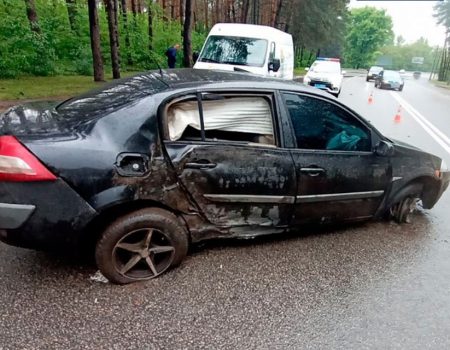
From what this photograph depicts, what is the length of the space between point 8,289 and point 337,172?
9.39 ft

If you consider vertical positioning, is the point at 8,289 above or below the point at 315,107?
below

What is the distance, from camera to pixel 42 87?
11242mm

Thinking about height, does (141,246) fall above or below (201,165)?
below

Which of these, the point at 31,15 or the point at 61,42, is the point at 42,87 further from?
the point at 61,42

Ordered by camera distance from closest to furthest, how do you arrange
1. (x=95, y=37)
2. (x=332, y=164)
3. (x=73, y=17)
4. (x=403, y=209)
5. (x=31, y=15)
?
(x=332, y=164) → (x=403, y=209) → (x=95, y=37) → (x=31, y=15) → (x=73, y=17)

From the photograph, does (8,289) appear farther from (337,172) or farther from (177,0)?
(177,0)

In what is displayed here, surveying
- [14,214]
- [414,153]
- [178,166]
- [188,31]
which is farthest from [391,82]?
[14,214]

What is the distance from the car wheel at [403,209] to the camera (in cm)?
421

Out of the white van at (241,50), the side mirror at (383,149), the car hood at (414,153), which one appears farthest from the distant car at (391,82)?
the side mirror at (383,149)

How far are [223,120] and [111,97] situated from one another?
3.11 ft

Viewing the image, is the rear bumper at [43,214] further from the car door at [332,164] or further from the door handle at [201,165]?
the car door at [332,164]

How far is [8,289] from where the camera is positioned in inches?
107

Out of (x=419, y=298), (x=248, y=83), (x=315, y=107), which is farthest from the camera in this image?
(x=315, y=107)

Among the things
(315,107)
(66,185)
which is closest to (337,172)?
(315,107)
